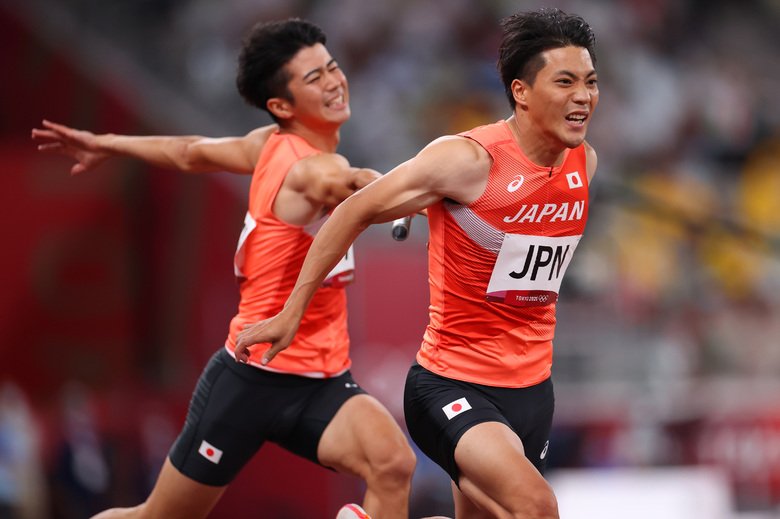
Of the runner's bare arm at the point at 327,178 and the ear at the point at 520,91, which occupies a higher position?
the ear at the point at 520,91

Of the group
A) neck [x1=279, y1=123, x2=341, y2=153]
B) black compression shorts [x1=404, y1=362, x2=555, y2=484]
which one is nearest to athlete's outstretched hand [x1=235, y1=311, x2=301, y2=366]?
black compression shorts [x1=404, y1=362, x2=555, y2=484]

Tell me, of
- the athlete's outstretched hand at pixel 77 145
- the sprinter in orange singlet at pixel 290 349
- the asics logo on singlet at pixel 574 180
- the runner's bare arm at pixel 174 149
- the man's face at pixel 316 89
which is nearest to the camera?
the asics logo on singlet at pixel 574 180

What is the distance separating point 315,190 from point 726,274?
6563mm

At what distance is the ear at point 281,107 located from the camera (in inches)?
167

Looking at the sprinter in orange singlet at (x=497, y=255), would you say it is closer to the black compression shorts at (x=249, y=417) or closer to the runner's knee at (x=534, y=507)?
the runner's knee at (x=534, y=507)

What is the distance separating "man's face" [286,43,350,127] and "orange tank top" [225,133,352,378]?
0.48ft

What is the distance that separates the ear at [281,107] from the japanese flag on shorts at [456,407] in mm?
1547

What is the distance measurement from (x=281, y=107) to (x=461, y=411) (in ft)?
5.42

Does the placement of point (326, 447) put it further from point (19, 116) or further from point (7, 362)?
point (19, 116)

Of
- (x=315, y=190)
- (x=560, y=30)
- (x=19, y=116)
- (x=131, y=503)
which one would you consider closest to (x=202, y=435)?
(x=315, y=190)

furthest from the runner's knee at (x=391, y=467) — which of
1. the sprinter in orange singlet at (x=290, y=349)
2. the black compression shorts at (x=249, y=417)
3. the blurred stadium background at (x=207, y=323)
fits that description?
the blurred stadium background at (x=207, y=323)

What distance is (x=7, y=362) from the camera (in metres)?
6.88

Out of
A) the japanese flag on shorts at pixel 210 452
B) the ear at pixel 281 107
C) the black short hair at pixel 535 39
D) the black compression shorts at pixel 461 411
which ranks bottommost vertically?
the japanese flag on shorts at pixel 210 452

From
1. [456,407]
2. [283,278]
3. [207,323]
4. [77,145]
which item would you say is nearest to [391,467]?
[456,407]
